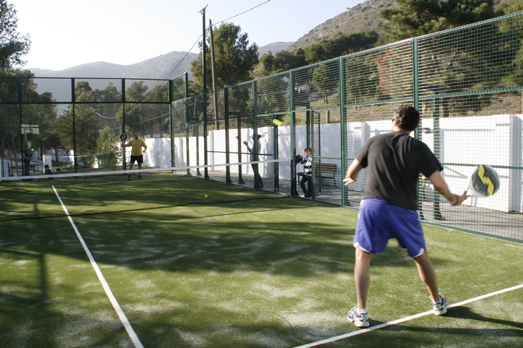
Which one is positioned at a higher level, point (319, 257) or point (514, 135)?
point (514, 135)

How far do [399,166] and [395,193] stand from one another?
210 millimetres

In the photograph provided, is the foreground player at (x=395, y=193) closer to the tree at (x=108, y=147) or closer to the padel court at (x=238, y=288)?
the padel court at (x=238, y=288)

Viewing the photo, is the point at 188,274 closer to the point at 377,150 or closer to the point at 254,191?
the point at 377,150

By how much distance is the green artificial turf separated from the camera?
3326mm

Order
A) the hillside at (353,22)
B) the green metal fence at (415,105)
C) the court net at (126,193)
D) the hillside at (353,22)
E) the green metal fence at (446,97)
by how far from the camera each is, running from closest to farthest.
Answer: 1. the green metal fence at (446,97)
2. the green metal fence at (415,105)
3. the court net at (126,193)
4. the hillside at (353,22)
5. the hillside at (353,22)

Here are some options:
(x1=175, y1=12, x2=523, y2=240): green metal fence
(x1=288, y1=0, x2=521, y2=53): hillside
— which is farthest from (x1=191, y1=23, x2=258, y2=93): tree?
(x1=288, y1=0, x2=521, y2=53): hillside

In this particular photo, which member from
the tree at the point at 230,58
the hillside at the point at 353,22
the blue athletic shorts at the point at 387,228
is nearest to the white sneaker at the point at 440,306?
the blue athletic shorts at the point at 387,228

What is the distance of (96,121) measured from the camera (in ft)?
74.0

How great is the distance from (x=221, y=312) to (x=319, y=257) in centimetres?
202

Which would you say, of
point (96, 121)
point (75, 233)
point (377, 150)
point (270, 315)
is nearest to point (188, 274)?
point (270, 315)

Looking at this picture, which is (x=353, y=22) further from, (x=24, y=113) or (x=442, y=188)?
(x=442, y=188)

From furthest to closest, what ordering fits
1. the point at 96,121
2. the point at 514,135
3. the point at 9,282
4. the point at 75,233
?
the point at 96,121 < the point at 514,135 < the point at 75,233 < the point at 9,282

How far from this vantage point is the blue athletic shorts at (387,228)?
322 cm

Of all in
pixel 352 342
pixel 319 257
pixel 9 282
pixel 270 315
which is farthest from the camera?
pixel 319 257
